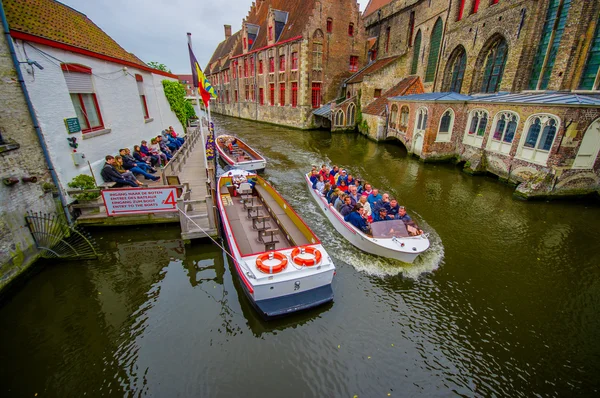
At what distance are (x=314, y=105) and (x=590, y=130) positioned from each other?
78.4ft

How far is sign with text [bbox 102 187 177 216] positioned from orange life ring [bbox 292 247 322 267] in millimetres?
4752

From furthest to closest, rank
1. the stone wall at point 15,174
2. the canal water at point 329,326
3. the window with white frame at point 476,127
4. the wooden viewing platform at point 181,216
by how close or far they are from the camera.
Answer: the window with white frame at point 476,127, the wooden viewing platform at point 181,216, the stone wall at point 15,174, the canal water at point 329,326

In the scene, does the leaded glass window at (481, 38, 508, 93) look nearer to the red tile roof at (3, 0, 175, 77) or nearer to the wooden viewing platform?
the wooden viewing platform

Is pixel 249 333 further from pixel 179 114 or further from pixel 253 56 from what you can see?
pixel 253 56

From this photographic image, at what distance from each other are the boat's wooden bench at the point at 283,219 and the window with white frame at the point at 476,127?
12.7m

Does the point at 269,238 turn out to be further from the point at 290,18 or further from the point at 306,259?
the point at 290,18

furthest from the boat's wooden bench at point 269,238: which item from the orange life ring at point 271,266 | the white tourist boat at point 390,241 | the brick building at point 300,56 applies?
the brick building at point 300,56

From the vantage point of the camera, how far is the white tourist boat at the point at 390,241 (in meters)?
7.10

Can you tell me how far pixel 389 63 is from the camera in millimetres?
26484

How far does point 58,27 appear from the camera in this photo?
877 centimetres

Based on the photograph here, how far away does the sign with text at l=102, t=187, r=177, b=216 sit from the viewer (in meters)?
8.18

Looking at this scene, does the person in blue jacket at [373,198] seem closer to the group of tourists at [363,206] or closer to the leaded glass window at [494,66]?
the group of tourists at [363,206]

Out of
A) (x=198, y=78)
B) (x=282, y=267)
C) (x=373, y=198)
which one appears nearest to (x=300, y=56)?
(x=198, y=78)

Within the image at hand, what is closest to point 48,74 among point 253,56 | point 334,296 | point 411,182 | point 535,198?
point 334,296
